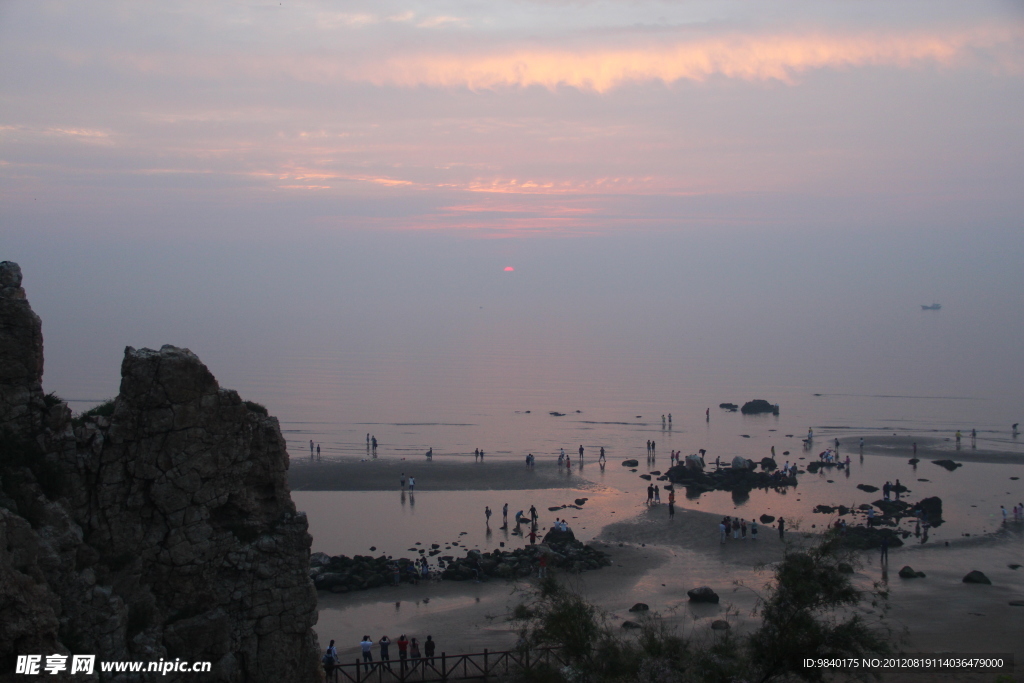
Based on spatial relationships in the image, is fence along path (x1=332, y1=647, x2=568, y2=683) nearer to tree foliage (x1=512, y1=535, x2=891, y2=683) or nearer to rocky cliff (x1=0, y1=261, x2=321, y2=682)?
tree foliage (x1=512, y1=535, x2=891, y2=683)

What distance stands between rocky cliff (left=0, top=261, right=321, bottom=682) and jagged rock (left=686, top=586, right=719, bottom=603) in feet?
59.6

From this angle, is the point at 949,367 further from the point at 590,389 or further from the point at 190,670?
the point at 190,670

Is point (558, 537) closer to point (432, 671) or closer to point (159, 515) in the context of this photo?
point (432, 671)

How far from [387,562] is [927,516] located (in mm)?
28344

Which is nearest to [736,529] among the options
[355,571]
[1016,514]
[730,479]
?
[730,479]

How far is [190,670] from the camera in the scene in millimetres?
13102

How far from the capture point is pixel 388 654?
2470cm

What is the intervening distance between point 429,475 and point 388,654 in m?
29.6

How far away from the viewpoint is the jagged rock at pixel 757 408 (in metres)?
83.3

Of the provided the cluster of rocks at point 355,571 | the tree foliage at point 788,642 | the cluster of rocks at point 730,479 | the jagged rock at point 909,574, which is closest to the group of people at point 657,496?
the cluster of rocks at point 730,479

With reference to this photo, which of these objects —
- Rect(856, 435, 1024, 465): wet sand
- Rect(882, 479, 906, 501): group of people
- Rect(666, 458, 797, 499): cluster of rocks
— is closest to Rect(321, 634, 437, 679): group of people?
Rect(666, 458, 797, 499): cluster of rocks

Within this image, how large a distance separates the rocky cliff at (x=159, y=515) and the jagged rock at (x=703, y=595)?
18.2 m

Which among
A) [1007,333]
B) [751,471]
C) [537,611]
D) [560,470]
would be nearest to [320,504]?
[560,470]

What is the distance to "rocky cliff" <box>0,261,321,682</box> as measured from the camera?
1206cm
